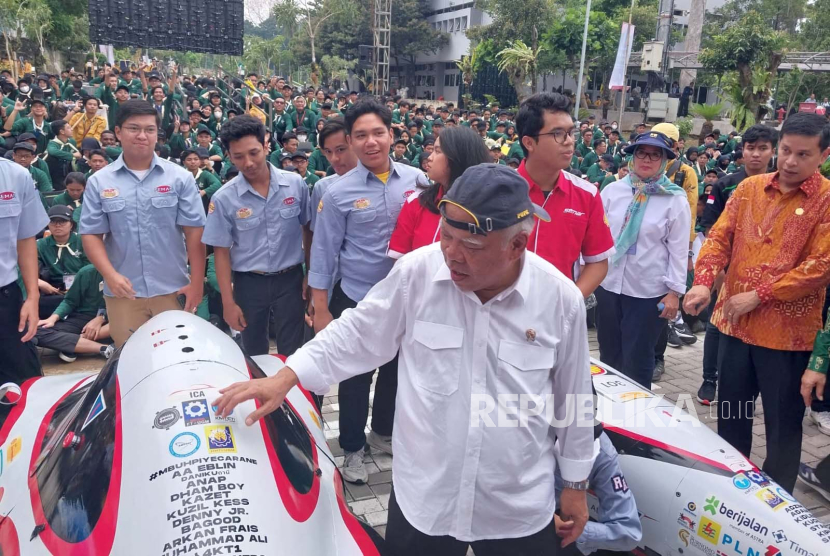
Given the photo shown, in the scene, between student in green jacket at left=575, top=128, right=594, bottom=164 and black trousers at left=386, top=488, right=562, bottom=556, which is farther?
student in green jacket at left=575, top=128, right=594, bottom=164

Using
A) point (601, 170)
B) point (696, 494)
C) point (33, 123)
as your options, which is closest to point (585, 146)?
point (601, 170)

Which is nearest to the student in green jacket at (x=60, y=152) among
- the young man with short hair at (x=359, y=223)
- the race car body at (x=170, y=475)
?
the young man with short hair at (x=359, y=223)

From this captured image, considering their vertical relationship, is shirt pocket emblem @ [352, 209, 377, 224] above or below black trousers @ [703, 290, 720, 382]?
above

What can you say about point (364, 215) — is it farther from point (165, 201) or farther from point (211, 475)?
point (211, 475)

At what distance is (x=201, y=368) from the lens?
2.55 meters

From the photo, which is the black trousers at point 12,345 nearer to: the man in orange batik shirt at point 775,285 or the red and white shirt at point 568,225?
the red and white shirt at point 568,225

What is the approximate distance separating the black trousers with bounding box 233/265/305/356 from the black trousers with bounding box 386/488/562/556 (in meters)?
2.20

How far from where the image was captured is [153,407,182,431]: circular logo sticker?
2.19m

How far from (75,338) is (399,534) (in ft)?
15.3

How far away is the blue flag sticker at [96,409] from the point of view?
2.44m

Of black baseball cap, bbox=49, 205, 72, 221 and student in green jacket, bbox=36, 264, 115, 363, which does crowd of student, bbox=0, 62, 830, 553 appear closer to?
student in green jacket, bbox=36, 264, 115, 363

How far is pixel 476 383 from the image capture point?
73.4 inches

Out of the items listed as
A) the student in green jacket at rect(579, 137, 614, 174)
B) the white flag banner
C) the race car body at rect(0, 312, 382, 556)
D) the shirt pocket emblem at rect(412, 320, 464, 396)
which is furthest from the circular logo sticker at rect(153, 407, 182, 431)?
the white flag banner

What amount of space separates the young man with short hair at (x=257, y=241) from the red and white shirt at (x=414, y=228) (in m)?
1.05
